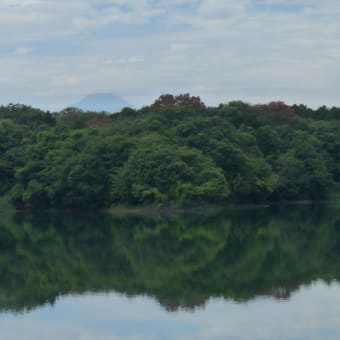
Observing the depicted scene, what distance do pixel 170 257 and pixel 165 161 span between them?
57.5ft

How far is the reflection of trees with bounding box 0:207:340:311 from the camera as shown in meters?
20.5

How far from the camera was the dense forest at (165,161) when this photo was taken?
43.2m

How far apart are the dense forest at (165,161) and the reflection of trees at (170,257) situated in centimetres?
412

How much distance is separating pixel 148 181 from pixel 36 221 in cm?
662

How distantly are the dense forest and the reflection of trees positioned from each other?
162 inches

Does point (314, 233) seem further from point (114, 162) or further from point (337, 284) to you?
point (114, 162)

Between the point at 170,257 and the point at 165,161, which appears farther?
the point at 165,161

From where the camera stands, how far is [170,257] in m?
25.9

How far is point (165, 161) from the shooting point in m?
43.1

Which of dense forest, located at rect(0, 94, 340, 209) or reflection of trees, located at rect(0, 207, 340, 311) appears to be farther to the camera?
dense forest, located at rect(0, 94, 340, 209)

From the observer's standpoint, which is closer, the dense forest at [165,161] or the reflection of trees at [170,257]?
the reflection of trees at [170,257]

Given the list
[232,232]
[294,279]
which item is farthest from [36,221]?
[294,279]

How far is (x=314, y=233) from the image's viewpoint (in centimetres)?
3125

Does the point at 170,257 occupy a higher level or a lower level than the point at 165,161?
lower
